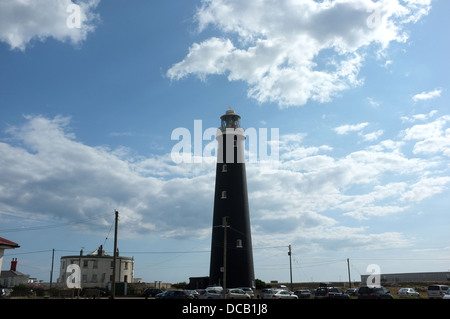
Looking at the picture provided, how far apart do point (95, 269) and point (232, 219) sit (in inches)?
1496

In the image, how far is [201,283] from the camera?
5519 cm

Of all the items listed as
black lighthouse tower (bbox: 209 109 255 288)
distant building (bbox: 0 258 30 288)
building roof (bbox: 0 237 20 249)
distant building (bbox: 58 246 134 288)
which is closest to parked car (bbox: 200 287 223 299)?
black lighthouse tower (bbox: 209 109 255 288)

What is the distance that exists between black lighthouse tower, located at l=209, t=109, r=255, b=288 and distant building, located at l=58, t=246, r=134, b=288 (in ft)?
106

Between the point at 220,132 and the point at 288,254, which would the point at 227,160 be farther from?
the point at 288,254

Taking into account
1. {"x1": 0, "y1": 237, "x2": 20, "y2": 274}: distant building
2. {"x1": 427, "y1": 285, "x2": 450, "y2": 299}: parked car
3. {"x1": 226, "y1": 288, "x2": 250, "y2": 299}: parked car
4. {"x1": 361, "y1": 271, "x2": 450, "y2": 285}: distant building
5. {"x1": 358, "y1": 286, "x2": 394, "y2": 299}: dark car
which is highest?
{"x1": 0, "y1": 237, "x2": 20, "y2": 274}: distant building

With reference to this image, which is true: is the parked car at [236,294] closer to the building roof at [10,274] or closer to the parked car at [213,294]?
the parked car at [213,294]

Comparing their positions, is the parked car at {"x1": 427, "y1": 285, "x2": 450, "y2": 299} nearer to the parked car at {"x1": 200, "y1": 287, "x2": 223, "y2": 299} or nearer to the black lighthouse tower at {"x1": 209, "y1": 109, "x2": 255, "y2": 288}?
the black lighthouse tower at {"x1": 209, "y1": 109, "x2": 255, "y2": 288}

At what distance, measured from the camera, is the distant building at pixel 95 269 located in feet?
→ 243

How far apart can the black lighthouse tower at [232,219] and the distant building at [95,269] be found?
106ft

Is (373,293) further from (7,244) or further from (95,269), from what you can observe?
(95,269)

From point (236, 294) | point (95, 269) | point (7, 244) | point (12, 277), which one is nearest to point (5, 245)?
point (7, 244)

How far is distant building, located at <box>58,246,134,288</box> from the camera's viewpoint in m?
74.0
